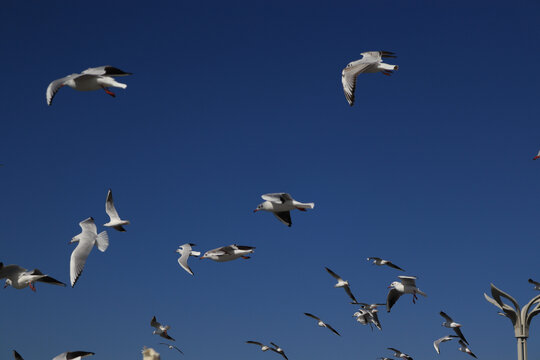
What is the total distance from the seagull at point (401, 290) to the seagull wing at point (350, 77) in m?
9.79

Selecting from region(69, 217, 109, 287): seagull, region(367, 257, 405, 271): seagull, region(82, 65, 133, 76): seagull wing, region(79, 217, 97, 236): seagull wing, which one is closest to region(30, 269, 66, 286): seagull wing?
region(69, 217, 109, 287): seagull

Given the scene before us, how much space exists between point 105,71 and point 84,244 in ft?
17.3

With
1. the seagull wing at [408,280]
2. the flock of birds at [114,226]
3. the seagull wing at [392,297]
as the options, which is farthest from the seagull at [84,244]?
the seagull wing at [392,297]

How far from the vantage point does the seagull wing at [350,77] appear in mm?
16797

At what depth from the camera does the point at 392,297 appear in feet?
83.3

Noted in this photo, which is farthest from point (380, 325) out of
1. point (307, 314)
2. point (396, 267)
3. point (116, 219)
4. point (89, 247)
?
point (89, 247)

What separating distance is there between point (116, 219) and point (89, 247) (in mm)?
3426

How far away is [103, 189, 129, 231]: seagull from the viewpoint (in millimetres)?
20844

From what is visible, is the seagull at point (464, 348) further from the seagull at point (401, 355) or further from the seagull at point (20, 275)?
the seagull at point (20, 275)

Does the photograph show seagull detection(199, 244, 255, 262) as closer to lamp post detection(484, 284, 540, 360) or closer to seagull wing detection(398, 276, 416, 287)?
seagull wing detection(398, 276, 416, 287)

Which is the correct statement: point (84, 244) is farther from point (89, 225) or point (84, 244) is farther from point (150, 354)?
point (150, 354)

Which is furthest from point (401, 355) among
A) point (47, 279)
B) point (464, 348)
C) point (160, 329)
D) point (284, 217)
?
point (47, 279)

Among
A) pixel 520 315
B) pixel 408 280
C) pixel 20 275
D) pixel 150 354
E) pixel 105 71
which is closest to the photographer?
pixel 150 354

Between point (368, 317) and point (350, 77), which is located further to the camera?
point (368, 317)
